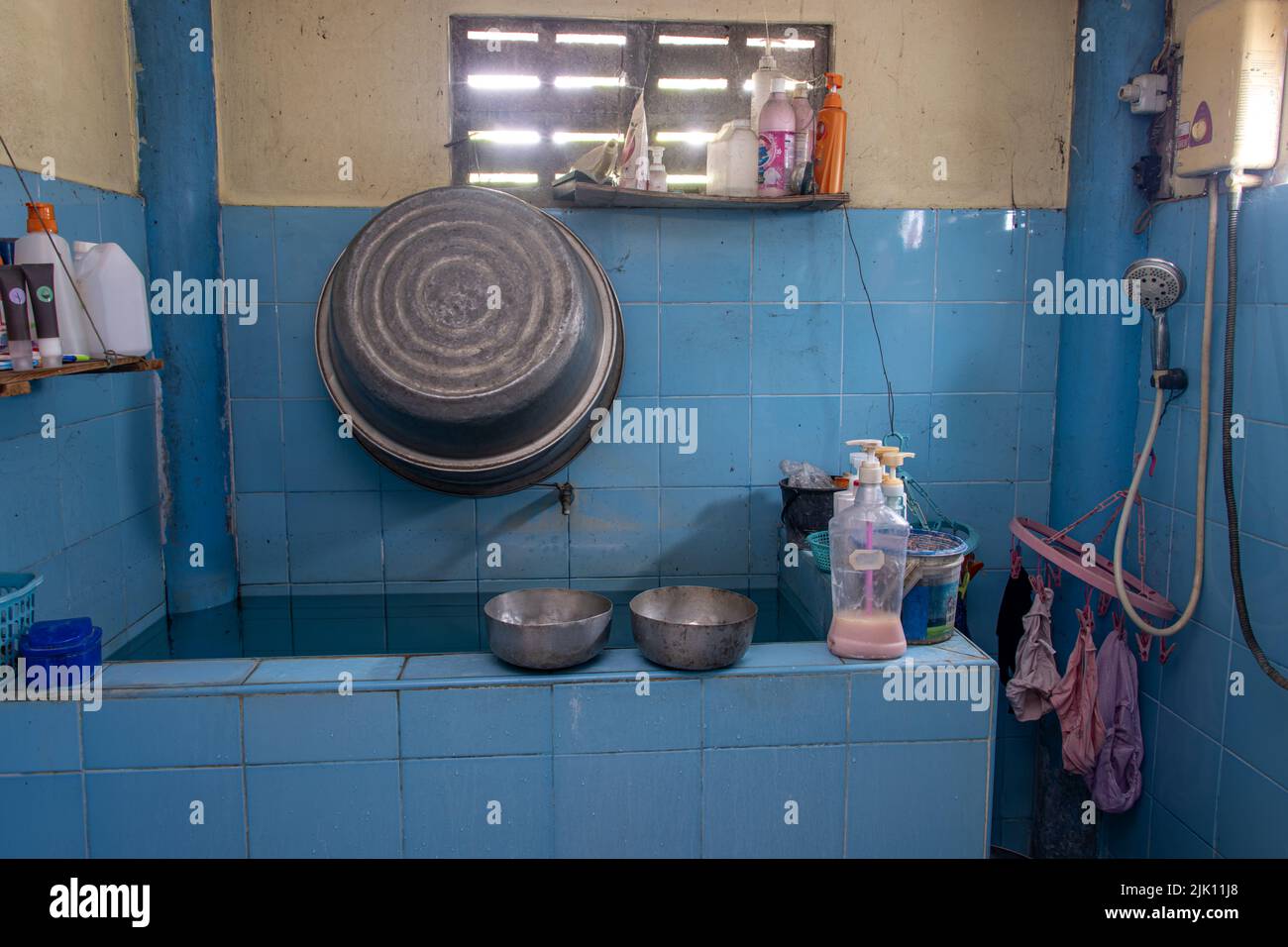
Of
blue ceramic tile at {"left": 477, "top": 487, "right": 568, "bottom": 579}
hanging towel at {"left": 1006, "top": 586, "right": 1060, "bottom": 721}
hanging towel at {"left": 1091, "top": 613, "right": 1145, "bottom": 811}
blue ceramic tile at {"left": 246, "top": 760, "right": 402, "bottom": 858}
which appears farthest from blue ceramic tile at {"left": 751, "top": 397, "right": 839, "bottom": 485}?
blue ceramic tile at {"left": 246, "top": 760, "right": 402, "bottom": 858}

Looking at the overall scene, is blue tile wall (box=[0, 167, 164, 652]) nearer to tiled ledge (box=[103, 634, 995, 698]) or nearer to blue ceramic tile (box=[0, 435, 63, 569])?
blue ceramic tile (box=[0, 435, 63, 569])

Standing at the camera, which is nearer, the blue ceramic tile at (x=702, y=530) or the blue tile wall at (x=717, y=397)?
the blue tile wall at (x=717, y=397)

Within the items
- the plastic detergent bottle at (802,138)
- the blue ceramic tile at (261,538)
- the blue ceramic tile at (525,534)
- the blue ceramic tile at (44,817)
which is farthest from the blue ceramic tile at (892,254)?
the blue ceramic tile at (44,817)

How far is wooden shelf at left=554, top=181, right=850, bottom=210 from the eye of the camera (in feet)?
9.32

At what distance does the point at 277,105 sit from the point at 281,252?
425mm

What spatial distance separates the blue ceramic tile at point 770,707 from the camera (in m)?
2.17

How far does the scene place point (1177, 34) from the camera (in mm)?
2859

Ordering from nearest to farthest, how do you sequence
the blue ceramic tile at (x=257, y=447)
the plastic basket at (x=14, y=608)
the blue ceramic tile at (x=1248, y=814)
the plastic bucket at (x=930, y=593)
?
the plastic basket at (x=14, y=608) → the plastic bucket at (x=930, y=593) → the blue ceramic tile at (x=1248, y=814) → the blue ceramic tile at (x=257, y=447)

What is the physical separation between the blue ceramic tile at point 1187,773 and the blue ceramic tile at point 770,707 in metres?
1.21

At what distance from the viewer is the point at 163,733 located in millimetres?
2057

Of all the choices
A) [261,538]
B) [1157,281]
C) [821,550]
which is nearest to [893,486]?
[821,550]

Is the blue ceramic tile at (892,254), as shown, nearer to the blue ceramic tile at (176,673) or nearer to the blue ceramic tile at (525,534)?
the blue ceramic tile at (525,534)

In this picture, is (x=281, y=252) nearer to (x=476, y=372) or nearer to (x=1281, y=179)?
(x=476, y=372)
